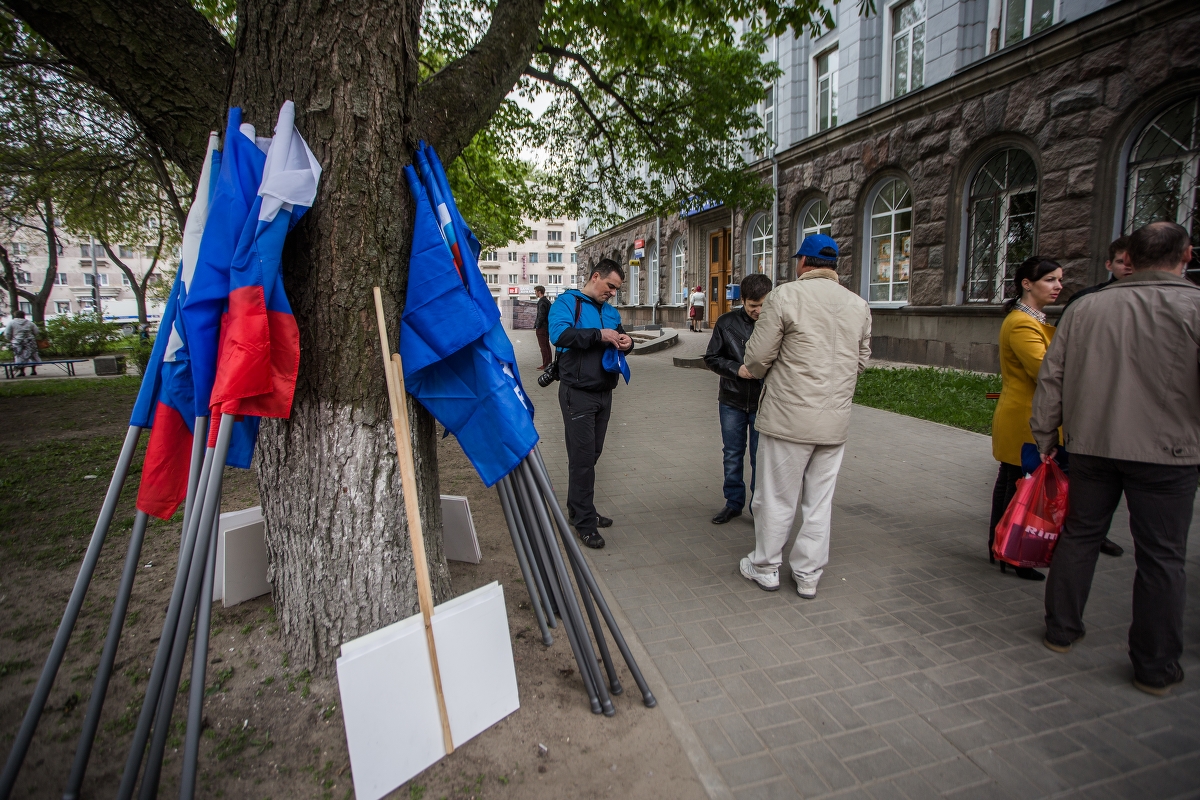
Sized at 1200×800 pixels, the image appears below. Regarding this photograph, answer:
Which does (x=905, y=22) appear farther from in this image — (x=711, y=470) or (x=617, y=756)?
(x=617, y=756)

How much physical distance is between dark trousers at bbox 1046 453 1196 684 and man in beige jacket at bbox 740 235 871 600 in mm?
1072

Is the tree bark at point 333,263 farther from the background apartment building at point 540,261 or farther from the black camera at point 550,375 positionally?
the background apartment building at point 540,261

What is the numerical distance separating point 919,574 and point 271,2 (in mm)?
4269

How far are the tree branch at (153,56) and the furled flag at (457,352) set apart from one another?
2.97 ft

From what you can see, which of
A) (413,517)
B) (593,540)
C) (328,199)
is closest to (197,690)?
(413,517)

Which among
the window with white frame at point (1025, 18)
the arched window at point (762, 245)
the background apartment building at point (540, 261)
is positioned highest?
the background apartment building at point (540, 261)

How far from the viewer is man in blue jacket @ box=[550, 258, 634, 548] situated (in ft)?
13.7

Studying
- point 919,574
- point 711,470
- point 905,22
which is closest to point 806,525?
point 919,574

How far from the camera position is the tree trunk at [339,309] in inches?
97.5

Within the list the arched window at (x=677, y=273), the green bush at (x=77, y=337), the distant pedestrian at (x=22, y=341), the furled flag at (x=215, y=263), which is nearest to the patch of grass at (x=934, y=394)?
the furled flag at (x=215, y=263)

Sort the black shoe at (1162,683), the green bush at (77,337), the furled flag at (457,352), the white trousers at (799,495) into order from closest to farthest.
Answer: the furled flag at (457,352) < the black shoe at (1162,683) < the white trousers at (799,495) < the green bush at (77,337)

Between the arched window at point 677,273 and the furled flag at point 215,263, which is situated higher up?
the arched window at point 677,273

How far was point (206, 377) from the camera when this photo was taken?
2186 mm

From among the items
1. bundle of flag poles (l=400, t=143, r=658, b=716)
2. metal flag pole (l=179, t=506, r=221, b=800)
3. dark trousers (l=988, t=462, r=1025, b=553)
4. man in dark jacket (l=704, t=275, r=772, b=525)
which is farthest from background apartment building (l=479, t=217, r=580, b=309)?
metal flag pole (l=179, t=506, r=221, b=800)
